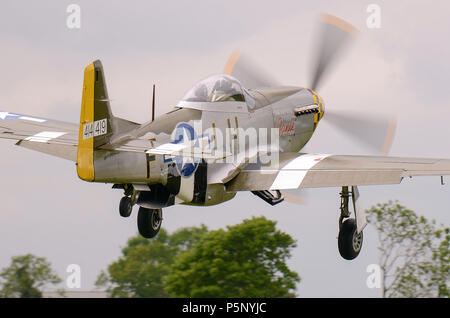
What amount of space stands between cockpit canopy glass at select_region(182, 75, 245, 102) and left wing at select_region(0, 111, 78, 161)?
261 cm

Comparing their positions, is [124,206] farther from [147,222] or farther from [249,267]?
[249,267]

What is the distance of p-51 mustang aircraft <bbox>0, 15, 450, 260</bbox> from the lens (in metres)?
15.1

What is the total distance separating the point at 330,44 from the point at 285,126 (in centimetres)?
351

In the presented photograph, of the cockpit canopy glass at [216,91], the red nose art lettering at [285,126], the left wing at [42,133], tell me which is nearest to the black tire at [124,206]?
the left wing at [42,133]

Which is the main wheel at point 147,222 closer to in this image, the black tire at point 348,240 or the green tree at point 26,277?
the black tire at point 348,240

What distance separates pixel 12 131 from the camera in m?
18.1

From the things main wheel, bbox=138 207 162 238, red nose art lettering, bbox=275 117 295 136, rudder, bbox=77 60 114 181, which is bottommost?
main wheel, bbox=138 207 162 238

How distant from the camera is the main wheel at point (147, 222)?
734 inches

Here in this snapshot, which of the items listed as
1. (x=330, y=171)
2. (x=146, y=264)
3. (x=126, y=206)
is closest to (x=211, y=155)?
(x=330, y=171)

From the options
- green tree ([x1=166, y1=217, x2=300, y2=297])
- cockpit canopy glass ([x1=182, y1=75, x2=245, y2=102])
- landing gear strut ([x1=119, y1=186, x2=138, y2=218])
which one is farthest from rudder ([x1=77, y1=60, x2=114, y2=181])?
green tree ([x1=166, y1=217, x2=300, y2=297])

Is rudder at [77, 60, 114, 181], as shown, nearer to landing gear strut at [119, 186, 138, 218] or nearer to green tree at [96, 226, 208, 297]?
landing gear strut at [119, 186, 138, 218]

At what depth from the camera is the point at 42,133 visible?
61.5 feet
